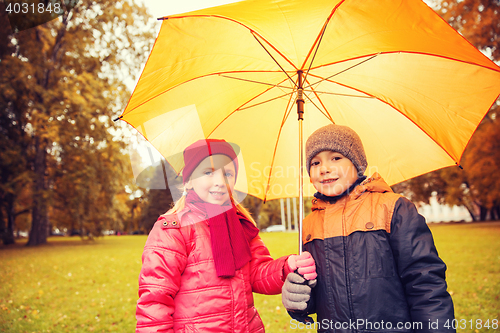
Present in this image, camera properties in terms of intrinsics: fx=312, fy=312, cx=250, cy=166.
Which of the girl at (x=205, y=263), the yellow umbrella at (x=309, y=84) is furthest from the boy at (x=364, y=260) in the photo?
the yellow umbrella at (x=309, y=84)

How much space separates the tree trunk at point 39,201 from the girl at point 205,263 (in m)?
17.6

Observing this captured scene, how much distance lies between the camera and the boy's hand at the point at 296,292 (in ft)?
5.89

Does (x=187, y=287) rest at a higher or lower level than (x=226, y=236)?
lower

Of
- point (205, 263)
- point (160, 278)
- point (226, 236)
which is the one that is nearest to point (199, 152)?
point (226, 236)

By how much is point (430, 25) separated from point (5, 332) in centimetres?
628

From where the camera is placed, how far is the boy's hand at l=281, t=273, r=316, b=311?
70.6 inches

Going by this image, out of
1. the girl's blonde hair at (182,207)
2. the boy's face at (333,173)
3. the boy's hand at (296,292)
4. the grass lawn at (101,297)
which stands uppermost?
the boy's face at (333,173)

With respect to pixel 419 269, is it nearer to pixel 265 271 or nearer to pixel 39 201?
pixel 265 271

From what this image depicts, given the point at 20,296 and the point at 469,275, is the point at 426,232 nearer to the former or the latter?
the point at 469,275

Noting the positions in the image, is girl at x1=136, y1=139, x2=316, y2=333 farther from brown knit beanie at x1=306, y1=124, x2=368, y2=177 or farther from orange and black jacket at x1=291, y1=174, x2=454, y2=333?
brown knit beanie at x1=306, y1=124, x2=368, y2=177

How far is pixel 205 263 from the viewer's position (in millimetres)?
1992

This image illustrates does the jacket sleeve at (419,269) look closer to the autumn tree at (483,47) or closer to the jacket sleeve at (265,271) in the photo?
the jacket sleeve at (265,271)

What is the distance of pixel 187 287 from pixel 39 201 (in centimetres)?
1794

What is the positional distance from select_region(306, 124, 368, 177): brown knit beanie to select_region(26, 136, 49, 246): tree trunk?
59.6ft
